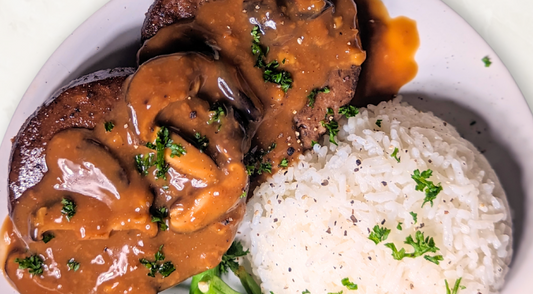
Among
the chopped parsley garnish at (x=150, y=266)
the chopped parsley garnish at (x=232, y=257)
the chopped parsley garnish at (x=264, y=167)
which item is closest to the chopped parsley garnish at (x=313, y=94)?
the chopped parsley garnish at (x=264, y=167)

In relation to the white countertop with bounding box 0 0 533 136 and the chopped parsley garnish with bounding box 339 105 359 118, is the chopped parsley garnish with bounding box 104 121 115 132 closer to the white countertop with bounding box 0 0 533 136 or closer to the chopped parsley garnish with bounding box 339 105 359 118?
the white countertop with bounding box 0 0 533 136

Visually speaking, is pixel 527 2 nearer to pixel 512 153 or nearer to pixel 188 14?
pixel 512 153

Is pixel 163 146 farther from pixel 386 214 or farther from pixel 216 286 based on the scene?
pixel 386 214

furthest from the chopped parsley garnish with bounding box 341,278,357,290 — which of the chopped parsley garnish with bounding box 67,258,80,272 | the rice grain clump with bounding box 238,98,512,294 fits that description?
the chopped parsley garnish with bounding box 67,258,80,272

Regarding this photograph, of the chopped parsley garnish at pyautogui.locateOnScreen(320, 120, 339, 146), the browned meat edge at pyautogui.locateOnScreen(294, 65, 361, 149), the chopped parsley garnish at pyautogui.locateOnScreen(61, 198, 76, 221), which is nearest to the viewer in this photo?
the chopped parsley garnish at pyautogui.locateOnScreen(61, 198, 76, 221)

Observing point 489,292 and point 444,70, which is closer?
point 489,292

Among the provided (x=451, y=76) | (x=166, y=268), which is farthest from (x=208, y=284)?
(x=451, y=76)

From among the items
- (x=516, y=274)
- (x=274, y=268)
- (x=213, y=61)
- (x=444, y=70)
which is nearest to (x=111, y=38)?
(x=213, y=61)
